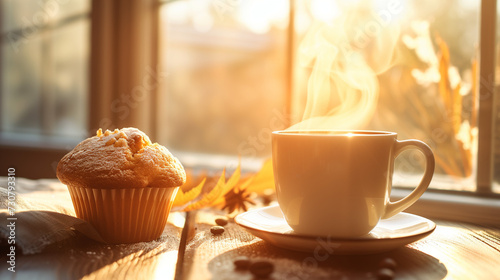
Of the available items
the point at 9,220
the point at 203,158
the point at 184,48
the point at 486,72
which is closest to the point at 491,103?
the point at 486,72

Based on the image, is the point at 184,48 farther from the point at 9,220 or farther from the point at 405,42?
the point at 9,220

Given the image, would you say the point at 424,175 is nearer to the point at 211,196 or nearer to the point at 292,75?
the point at 211,196

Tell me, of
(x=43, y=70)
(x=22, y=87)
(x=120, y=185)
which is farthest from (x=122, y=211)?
(x=22, y=87)

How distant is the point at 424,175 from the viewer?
0.72 m

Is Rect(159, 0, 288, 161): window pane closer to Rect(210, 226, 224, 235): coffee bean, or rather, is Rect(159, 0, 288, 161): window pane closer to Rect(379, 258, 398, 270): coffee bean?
Rect(210, 226, 224, 235): coffee bean

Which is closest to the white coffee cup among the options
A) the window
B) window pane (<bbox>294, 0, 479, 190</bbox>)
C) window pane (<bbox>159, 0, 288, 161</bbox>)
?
the window

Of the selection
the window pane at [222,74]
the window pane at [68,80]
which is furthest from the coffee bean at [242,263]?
the window pane at [68,80]

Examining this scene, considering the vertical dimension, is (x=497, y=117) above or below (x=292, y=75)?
below

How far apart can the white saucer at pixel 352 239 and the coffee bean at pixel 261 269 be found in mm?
72

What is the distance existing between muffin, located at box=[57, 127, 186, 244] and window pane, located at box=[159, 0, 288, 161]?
1112 millimetres

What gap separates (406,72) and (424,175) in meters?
0.88

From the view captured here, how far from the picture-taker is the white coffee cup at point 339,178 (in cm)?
69

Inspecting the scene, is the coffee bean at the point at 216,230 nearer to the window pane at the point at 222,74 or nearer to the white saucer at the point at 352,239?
the white saucer at the point at 352,239

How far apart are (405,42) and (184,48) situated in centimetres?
124
